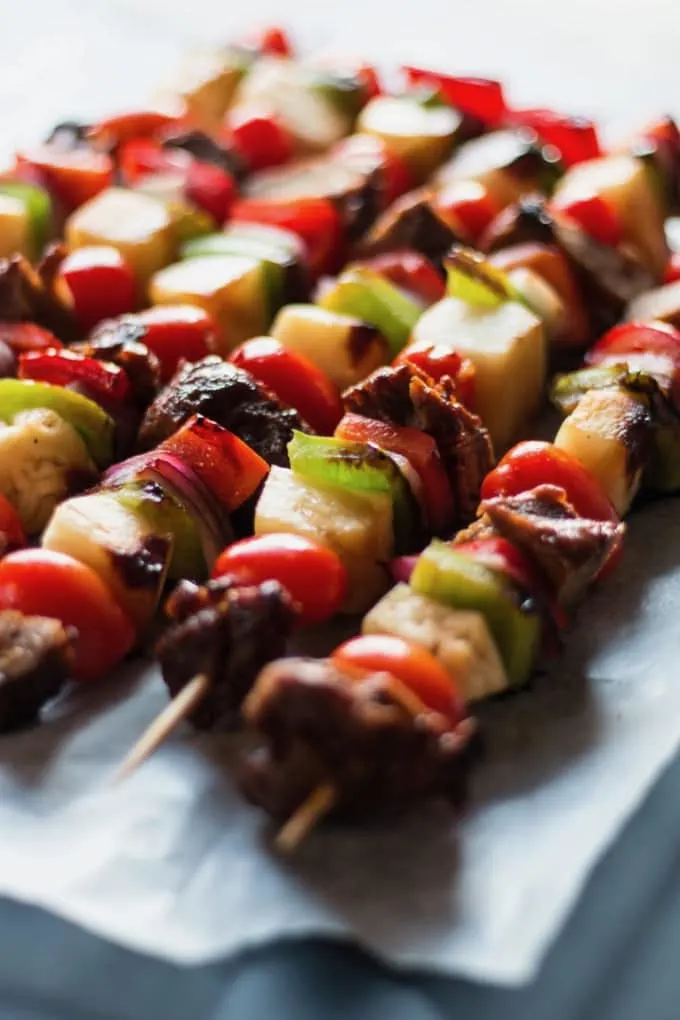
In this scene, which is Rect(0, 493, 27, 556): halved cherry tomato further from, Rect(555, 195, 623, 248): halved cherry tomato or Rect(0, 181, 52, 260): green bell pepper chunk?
Rect(555, 195, 623, 248): halved cherry tomato

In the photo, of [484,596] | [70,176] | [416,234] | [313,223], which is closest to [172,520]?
[484,596]

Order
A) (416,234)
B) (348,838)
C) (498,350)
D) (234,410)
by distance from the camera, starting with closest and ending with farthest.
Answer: (348,838) < (234,410) < (498,350) < (416,234)

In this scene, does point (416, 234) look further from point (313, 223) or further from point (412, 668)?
point (412, 668)

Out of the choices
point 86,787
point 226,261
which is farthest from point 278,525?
point 226,261

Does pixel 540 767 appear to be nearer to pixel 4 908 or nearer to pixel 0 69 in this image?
pixel 4 908

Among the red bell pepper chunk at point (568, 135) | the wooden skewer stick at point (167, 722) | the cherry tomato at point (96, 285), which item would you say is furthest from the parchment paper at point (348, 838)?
the red bell pepper chunk at point (568, 135)

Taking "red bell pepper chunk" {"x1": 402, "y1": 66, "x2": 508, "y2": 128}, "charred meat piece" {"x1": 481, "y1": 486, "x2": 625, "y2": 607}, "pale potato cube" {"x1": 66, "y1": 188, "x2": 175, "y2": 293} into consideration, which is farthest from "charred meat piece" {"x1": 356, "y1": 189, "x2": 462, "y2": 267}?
"charred meat piece" {"x1": 481, "y1": 486, "x2": 625, "y2": 607}

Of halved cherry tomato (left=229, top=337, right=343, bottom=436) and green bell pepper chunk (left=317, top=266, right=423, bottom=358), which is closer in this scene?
halved cherry tomato (left=229, top=337, right=343, bottom=436)
